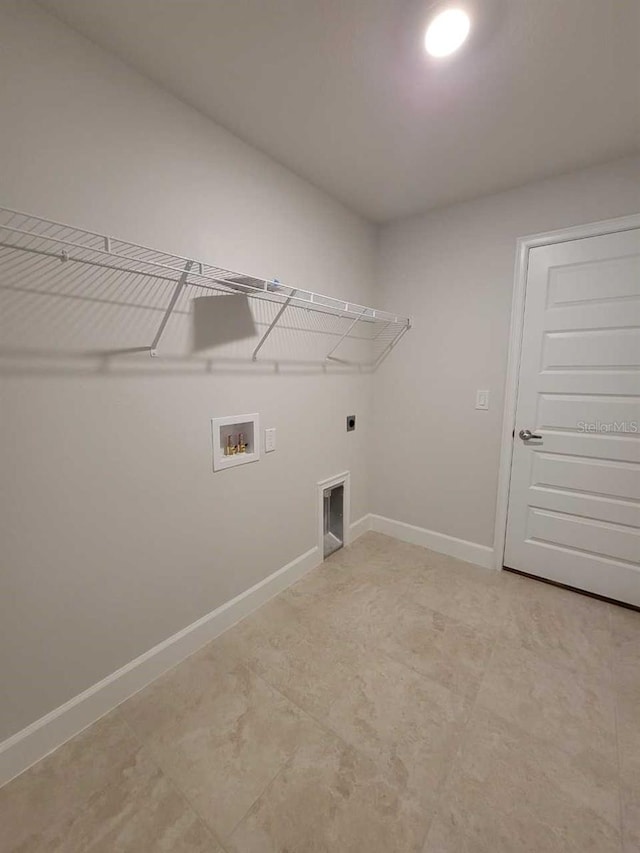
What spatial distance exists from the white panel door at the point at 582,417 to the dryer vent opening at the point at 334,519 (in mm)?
1196

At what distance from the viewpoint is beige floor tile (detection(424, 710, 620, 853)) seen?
0.99m

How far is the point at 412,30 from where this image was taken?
3.67ft

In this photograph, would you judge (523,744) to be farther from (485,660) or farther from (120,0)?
(120,0)

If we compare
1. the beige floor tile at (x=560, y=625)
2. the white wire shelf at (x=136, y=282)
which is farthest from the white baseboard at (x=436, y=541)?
the white wire shelf at (x=136, y=282)

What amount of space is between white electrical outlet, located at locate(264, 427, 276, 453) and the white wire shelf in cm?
41

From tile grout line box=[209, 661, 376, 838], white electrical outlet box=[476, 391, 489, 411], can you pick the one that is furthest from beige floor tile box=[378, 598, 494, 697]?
white electrical outlet box=[476, 391, 489, 411]

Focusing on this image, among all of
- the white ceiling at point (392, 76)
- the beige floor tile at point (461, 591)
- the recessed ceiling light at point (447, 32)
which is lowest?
the beige floor tile at point (461, 591)

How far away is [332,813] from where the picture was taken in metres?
1.06

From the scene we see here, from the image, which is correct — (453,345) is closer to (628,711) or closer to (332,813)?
(628,711)

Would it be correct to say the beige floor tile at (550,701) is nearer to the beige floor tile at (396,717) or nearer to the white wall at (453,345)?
the beige floor tile at (396,717)

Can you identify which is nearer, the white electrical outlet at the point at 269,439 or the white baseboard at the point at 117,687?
the white baseboard at the point at 117,687

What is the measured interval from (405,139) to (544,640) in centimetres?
256

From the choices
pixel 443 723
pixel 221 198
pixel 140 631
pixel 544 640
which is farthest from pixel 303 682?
pixel 221 198

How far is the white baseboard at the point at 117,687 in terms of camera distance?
1167mm
